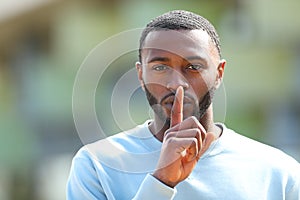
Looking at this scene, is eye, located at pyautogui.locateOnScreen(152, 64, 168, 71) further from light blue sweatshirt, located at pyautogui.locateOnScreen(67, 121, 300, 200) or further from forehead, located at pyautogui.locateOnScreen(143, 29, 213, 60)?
light blue sweatshirt, located at pyautogui.locateOnScreen(67, 121, 300, 200)

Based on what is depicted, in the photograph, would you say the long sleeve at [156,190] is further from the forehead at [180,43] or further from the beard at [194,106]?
the forehead at [180,43]

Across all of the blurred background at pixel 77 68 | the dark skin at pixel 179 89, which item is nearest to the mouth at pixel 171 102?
the dark skin at pixel 179 89

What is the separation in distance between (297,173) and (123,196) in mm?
486

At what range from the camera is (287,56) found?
35.4 feet

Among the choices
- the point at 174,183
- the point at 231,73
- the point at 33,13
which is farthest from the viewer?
the point at 33,13

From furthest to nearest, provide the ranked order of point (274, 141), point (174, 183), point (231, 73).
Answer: point (231, 73)
point (274, 141)
point (174, 183)

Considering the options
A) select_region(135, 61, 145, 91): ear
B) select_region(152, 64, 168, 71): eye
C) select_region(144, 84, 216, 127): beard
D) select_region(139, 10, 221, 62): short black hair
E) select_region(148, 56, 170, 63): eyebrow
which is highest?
select_region(139, 10, 221, 62): short black hair

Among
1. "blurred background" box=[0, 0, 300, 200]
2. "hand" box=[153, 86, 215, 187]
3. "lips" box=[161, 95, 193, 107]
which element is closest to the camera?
"hand" box=[153, 86, 215, 187]

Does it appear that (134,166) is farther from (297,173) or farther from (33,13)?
(33,13)

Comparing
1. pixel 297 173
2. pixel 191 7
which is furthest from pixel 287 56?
pixel 297 173

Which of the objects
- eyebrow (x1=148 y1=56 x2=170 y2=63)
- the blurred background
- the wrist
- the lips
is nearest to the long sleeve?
the wrist

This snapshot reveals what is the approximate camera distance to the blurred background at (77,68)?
10312 millimetres

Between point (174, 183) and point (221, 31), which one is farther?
point (221, 31)

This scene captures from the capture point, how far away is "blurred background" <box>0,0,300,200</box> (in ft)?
33.8
